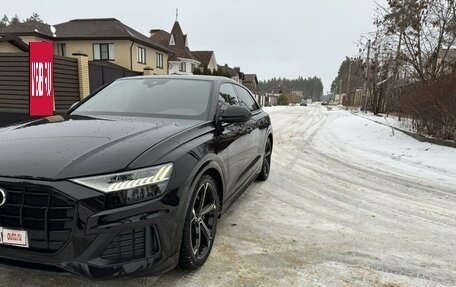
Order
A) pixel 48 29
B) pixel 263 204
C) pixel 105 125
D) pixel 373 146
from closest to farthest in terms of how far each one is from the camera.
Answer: pixel 105 125
pixel 263 204
pixel 373 146
pixel 48 29

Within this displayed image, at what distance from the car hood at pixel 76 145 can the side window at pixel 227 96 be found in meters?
0.79

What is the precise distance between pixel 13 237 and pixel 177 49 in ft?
143

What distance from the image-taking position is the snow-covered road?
294cm

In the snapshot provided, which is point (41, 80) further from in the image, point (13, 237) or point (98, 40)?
point (98, 40)

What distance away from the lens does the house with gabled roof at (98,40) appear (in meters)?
30.0

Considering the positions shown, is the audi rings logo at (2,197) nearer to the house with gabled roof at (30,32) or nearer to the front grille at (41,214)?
the front grille at (41,214)

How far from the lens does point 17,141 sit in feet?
8.64

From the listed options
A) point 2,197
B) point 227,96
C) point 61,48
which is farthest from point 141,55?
point 2,197

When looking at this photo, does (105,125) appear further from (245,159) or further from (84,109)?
(245,159)

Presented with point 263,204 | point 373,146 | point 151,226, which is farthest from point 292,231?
point 373,146

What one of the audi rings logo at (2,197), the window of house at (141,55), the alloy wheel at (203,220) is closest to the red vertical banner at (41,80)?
the alloy wheel at (203,220)

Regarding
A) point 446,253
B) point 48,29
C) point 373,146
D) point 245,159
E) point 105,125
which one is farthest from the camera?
point 48,29

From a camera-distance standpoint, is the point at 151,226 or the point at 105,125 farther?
the point at 105,125

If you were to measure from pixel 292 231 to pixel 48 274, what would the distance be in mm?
2485
